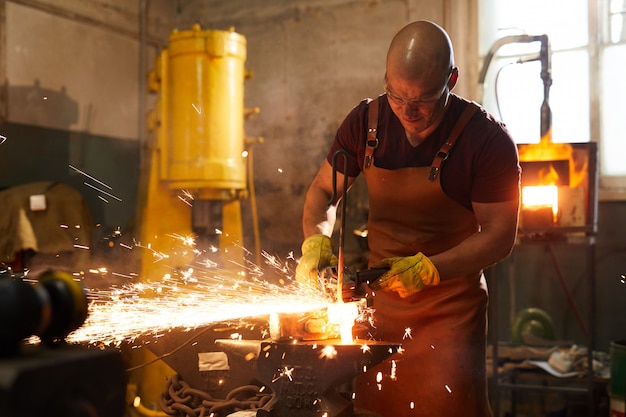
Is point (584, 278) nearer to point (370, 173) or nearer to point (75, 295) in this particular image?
point (370, 173)

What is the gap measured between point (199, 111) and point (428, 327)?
8.09 feet

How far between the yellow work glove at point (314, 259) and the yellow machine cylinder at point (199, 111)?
204cm

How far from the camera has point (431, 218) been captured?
8.41ft

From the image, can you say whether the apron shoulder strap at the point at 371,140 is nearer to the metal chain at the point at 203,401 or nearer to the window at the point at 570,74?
the metal chain at the point at 203,401

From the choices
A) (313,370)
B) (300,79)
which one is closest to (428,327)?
(313,370)

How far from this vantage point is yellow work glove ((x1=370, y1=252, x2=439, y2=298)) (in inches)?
89.6

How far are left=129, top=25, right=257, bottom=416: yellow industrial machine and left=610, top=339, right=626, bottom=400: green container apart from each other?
250 centimetres

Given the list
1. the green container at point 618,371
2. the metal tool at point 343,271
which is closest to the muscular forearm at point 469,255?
the metal tool at point 343,271

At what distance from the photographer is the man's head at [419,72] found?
7.66ft

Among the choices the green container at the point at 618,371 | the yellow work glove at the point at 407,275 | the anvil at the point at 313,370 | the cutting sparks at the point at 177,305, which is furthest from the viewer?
the green container at the point at 618,371

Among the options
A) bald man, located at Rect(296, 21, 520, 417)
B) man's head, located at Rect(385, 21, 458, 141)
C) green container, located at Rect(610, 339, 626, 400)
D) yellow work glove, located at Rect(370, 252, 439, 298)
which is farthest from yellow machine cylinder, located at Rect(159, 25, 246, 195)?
green container, located at Rect(610, 339, 626, 400)

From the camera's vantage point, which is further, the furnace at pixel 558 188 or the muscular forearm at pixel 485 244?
the furnace at pixel 558 188

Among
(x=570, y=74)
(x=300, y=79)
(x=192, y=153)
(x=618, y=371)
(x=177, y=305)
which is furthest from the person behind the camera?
(x=300, y=79)

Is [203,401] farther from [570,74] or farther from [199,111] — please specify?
[570,74]
